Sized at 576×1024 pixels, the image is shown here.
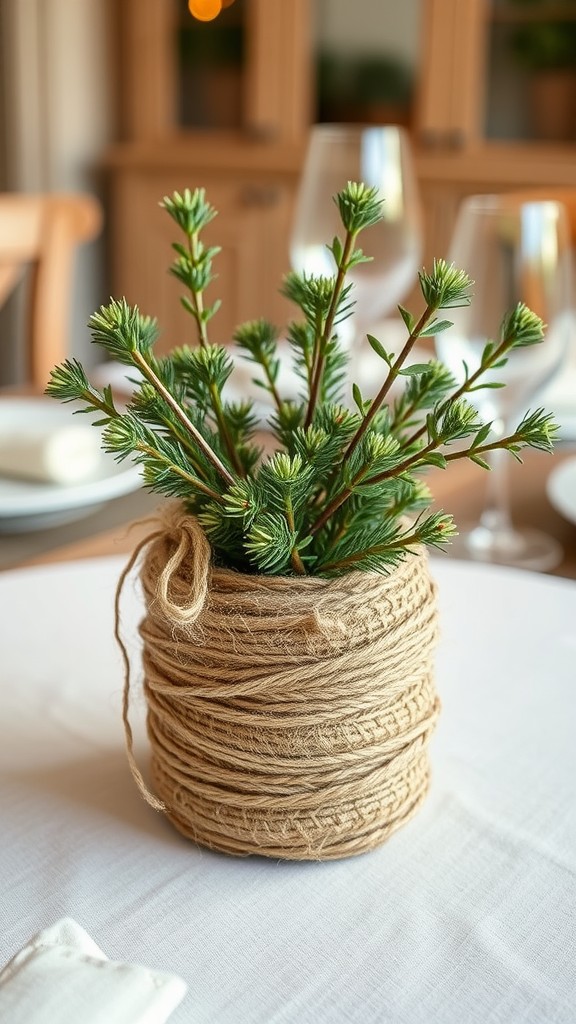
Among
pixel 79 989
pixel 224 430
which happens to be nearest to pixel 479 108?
pixel 224 430

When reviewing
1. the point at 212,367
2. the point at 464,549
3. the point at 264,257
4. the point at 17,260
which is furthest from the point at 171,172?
the point at 212,367

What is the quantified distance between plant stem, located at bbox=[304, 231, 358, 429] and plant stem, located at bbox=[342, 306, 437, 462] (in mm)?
26

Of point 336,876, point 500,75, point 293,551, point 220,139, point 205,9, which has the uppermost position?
point 205,9

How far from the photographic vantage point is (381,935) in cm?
33

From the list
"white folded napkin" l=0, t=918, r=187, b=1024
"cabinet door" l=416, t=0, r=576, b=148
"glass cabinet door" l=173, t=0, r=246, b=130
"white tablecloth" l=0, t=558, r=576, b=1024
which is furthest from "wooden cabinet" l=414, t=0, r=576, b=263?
"white folded napkin" l=0, t=918, r=187, b=1024

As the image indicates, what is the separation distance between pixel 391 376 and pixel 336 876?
16cm

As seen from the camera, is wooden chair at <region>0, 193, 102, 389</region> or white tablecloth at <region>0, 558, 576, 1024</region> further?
wooden chair at <region>0, 193, 102, 389</region>

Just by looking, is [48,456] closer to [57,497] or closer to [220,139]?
[57,497]

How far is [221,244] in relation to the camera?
2479 millimetres

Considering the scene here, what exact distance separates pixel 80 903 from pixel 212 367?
0.18 m

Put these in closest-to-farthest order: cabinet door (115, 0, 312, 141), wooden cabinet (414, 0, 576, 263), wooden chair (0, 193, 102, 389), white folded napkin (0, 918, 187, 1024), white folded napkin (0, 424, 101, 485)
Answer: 1. white folded napkin (0, 918, 187, 1024)
2. white folded napkin (0, 424, 101, 485)
3. wooden chair (0, 193, 102, 389)
4. wooden cabinet (414, 0, 576, 263)
5. cabinet door (115, 0, 312, 141)

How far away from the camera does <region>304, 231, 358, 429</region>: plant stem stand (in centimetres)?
34

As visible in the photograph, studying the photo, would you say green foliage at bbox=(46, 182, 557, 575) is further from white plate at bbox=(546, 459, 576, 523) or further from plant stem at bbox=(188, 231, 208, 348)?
white plate at bbox=(546, 459, 576, 523)

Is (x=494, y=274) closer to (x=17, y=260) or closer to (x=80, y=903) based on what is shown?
(x=80, y=903)
